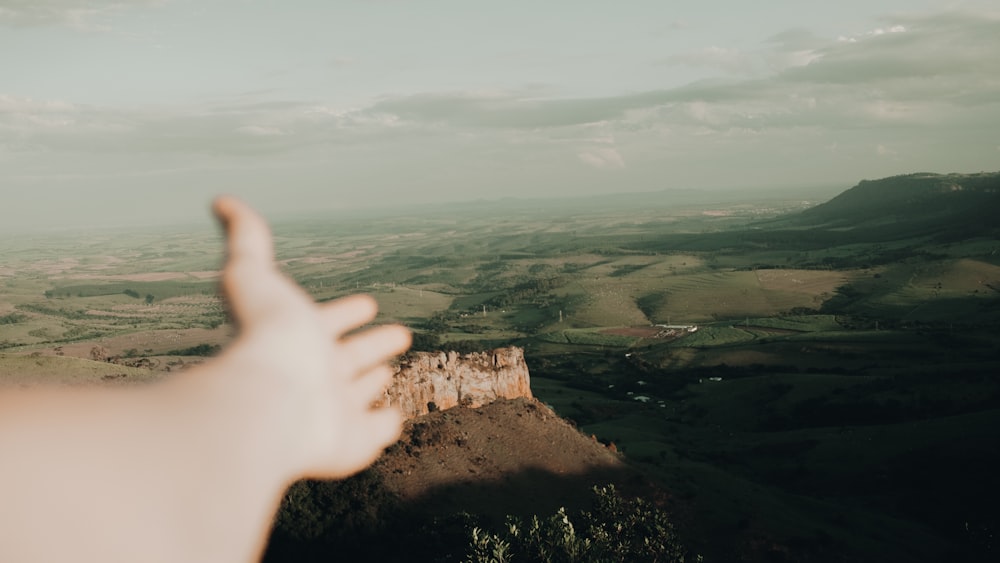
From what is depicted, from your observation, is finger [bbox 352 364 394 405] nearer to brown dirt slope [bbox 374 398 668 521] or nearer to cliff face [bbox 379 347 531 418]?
brown dirt slope [bbox 374 398 668 521]

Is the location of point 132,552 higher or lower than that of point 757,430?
higher

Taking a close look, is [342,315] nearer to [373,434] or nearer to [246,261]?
[246,261]

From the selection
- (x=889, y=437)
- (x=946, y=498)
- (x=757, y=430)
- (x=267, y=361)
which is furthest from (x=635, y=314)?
(x=267, y=361)

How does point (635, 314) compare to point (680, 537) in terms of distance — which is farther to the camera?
point (635, 314)

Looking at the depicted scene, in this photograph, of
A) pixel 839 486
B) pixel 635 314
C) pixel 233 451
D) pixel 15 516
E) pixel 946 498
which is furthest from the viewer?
pixel 635 314

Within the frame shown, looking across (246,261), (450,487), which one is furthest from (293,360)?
(450,487)

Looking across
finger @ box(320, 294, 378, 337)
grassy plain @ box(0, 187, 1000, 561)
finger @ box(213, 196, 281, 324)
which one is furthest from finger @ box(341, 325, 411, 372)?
grassy plain @ box(0, 187, 1000, 561)

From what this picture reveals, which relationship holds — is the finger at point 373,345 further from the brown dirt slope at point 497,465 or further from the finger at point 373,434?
the brown dirt slope at point 497,465

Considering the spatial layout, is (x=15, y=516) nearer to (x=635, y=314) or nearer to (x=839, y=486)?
(x=839, y=486)
